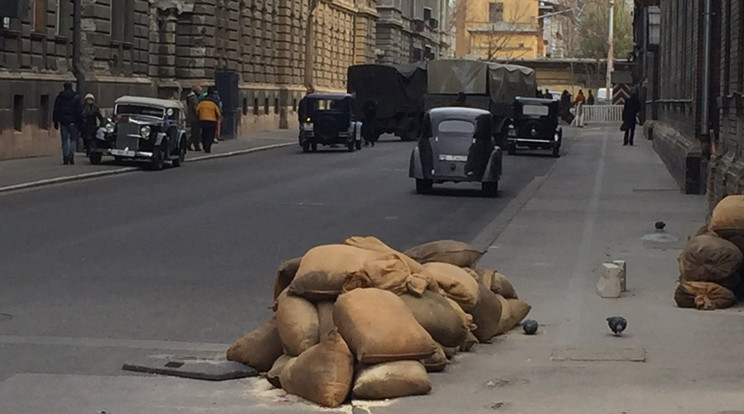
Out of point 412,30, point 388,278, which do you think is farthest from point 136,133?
point 412,30

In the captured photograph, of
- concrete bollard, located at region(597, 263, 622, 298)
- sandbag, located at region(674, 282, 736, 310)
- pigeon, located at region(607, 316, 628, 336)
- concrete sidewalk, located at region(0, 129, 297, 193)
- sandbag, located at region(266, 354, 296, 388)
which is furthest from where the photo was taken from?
concrete sidewalk, located at region(0, 129, 297, 193)

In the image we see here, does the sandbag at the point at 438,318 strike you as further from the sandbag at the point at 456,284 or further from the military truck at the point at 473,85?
the military truck at the point at 473,85

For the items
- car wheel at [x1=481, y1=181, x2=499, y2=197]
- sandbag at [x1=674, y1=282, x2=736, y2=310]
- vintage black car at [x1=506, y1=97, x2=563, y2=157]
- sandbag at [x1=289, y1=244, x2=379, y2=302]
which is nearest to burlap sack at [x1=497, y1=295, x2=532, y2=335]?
sandbag at [x1=674, y1=282, x2=736, y2=310]

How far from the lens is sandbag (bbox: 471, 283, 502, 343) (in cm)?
1040

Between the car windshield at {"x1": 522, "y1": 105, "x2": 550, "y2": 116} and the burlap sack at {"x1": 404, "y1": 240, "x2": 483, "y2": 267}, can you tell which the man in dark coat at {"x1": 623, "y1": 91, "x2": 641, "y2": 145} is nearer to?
the car windshield at {"x1": 522, "y1": 105, "x2": 550, "y2": 116}

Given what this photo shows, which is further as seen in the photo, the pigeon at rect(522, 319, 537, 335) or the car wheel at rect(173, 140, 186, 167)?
the car wheel at rect(173, 140, 186, 167)

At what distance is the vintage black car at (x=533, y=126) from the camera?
4634 cm

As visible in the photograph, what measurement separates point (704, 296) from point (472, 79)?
39.3m

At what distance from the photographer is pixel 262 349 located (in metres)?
9.33

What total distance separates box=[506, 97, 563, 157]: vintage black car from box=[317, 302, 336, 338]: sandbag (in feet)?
123

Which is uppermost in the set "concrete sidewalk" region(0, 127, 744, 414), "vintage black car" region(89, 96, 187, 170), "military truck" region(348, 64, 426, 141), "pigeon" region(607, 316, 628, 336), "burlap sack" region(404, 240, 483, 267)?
"military truck" region(348, 64, 426, 141)

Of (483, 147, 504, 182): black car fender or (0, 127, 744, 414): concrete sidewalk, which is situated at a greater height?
(483, 147, 504, 182): black car fender

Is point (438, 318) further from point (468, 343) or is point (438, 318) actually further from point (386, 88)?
point (386, 88)

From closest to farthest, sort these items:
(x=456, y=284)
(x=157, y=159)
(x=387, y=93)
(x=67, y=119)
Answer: (x=456, y=284) < (x=67, y=119) < (x=157, y=159) < (x=387, y=93)
